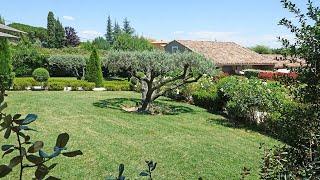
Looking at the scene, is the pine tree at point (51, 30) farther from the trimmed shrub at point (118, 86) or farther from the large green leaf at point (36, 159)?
the large green leaf at point (36, 159)

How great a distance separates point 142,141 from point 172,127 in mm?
2362

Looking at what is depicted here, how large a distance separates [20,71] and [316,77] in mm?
31532

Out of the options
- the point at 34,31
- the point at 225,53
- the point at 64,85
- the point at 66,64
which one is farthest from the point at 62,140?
the point at 34,31

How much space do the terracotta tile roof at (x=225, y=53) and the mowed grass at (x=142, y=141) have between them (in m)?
25.9

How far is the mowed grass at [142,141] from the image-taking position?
7.67m

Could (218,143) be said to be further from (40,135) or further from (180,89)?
A: (180,89)

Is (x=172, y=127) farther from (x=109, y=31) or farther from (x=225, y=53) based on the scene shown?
(x=109, y=31)

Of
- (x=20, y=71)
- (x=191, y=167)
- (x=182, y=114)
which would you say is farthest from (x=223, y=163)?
(x=20, y=71)

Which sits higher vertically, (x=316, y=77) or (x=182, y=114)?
(x=316, y=77)

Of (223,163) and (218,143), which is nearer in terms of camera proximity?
(223,163)

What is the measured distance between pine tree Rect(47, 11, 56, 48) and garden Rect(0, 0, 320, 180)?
46762 mm

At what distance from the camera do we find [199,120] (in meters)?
13.9

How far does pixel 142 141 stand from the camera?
9.98 m

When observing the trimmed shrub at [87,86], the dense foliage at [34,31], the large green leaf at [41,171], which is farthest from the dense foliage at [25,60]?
the dense foliage at [34,31]
